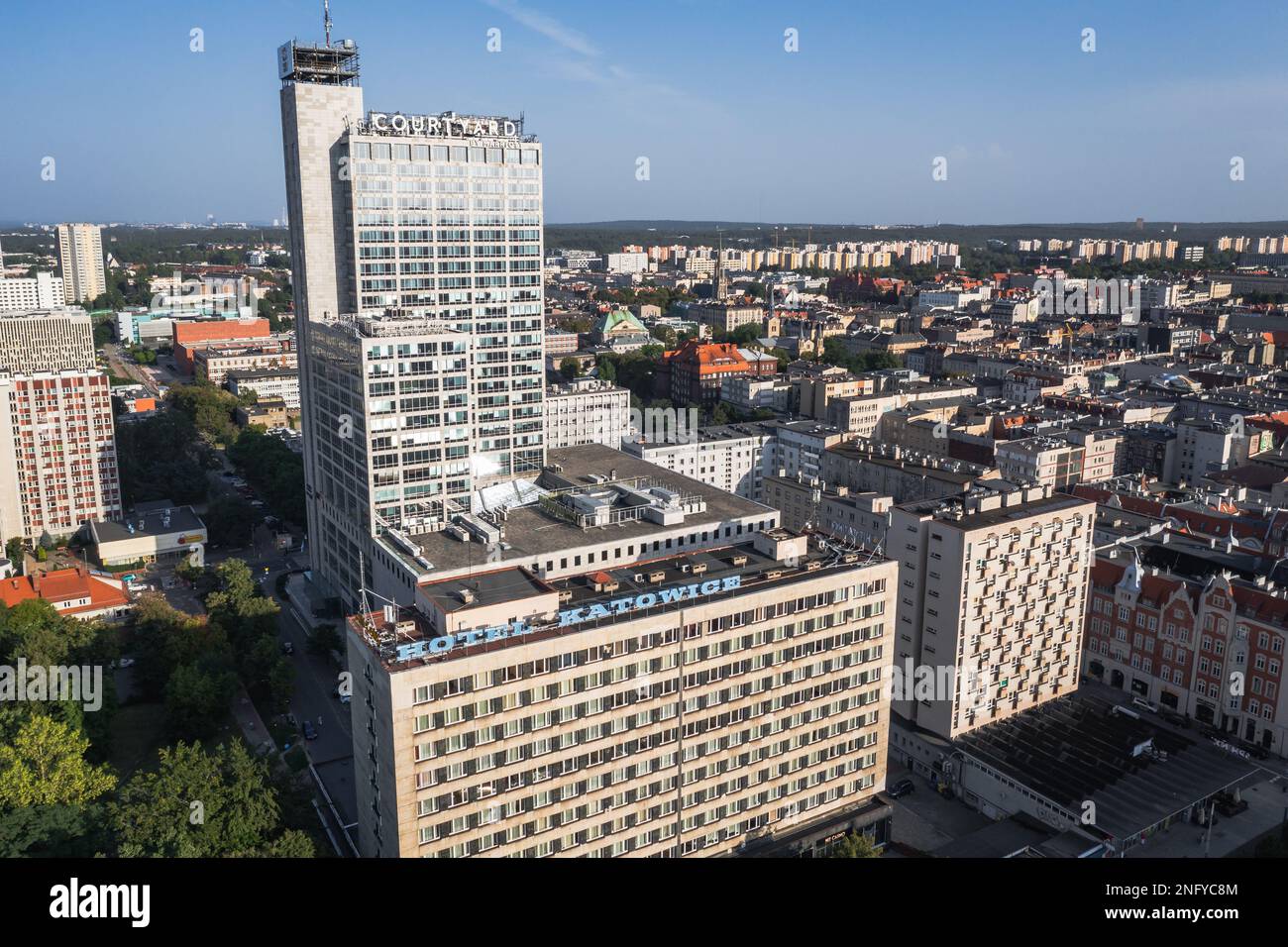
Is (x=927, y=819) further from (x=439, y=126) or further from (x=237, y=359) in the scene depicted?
(x=237, y=359)

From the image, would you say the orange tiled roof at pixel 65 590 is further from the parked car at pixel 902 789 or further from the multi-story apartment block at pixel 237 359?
the multi-story apartment block at pixel 237 359

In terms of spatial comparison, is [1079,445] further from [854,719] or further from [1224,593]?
[854,719]

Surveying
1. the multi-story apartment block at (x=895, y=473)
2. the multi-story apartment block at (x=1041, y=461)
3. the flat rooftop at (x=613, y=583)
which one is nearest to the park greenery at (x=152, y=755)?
the flat rooftop at (x=613, y=583)

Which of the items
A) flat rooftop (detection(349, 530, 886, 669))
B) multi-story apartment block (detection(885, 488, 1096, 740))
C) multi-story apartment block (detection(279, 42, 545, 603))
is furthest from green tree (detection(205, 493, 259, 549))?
multi-story apartment block (detection(885, 488, 1096, 740))

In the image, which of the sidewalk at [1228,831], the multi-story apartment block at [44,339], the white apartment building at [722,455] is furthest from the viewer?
the multi-story apartment block at [44,339]

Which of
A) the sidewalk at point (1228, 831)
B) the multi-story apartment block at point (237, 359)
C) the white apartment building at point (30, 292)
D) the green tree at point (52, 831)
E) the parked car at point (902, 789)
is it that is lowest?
the parked car at point (902, 789)

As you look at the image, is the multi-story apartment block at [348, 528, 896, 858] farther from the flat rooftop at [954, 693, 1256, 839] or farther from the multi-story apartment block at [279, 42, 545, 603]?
the multi-story apartment block at [279, 42, 545, 603]
